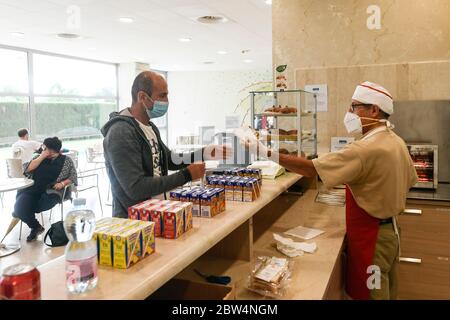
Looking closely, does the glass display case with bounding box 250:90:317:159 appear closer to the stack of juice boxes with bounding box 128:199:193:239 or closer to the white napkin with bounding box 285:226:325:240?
the white napkin with bounding box 285:226:325:240

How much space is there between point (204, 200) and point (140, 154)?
381mm

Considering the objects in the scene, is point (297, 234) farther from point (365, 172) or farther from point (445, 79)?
point (445, 79)

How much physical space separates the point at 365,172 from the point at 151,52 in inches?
280

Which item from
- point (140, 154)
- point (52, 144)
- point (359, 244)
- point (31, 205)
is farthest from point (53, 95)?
point (359, 244)

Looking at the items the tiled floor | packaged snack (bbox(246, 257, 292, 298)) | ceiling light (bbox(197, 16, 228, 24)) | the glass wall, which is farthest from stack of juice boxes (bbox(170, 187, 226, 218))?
the glass wall

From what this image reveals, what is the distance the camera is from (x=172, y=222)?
1294 mm

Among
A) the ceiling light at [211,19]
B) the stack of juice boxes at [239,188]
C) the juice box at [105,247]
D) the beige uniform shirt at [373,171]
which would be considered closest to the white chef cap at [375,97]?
the beige uniform shirt at [373,171]

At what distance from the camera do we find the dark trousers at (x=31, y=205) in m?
4.44

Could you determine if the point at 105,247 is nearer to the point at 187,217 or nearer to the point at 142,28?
the point at 187,217

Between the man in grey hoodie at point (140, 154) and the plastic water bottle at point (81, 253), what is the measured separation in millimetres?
357

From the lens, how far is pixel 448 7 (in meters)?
3.03

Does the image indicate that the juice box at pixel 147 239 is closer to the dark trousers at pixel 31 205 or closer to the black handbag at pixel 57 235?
the black handbag at pixel 57 235

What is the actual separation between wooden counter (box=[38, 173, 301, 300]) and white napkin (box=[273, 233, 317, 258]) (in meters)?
0.51
